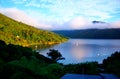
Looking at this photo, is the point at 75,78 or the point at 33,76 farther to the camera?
the point at 75,78

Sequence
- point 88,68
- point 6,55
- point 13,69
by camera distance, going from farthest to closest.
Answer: point 6,55, point 88,68, point 13,69

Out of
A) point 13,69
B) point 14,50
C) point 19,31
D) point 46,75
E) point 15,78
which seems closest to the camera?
point 15,78

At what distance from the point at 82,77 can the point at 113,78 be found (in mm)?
1899

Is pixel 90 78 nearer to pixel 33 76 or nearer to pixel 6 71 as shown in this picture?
pixel 33 76

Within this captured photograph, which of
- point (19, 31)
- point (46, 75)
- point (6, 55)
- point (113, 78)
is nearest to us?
point (46, 75)

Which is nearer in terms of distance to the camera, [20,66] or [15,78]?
[15,78]

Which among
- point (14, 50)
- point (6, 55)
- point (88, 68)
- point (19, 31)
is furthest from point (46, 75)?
point (19, 31)

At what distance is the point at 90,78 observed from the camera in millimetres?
13062

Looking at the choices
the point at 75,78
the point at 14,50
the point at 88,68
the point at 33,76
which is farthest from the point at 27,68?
the point at 14,50

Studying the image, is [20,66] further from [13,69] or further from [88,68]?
[88,68]

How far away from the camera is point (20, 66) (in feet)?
39.7

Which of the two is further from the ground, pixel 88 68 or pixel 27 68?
pixel 27 68

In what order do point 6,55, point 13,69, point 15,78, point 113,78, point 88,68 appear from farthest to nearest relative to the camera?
point 6,55, point 88,68, point 113,78, point 13,69, point 15,78

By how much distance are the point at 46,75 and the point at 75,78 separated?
7.14ft
